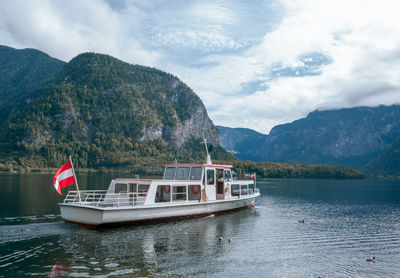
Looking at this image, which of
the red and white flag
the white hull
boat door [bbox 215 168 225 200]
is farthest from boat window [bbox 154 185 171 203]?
the red and white flag

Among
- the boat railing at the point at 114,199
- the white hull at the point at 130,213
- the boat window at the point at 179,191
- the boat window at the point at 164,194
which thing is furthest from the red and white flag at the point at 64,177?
the boat window at the point at 179,191

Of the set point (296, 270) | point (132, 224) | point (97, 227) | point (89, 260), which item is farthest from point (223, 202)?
point (89, 260)

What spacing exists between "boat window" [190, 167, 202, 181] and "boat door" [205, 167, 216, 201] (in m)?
0.86

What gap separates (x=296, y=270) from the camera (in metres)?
17.8

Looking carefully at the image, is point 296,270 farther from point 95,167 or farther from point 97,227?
point 95,167

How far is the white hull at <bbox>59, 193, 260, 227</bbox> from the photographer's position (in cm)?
2400

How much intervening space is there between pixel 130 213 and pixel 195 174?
29.8ft

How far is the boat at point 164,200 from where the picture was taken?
2456 centimetres

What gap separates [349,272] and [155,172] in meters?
161

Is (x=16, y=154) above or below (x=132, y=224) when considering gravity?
above

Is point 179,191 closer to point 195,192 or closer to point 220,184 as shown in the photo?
point 195,192

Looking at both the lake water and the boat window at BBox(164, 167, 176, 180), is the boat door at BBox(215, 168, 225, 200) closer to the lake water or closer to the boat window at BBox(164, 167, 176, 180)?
the lake water

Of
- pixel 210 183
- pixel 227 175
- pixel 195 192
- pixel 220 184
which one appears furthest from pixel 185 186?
pixel 227 175

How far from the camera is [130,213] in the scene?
1005 inches
